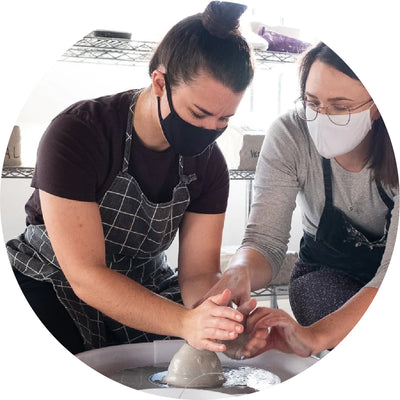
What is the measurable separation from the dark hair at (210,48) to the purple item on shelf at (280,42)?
435 millimetres

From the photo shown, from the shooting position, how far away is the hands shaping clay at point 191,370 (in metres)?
0.84

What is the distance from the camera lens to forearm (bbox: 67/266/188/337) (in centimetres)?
77

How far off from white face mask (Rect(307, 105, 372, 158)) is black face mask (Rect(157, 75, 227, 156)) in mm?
185

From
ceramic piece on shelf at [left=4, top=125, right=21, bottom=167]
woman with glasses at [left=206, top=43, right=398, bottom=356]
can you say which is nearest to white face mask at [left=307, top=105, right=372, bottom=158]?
woman with glasses at [left=206, top=43, right=398, bottom=356]

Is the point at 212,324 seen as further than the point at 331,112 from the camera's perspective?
No

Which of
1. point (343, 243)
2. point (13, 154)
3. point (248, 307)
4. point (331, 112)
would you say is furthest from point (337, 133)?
point (13, 154)

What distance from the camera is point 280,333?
890 mm

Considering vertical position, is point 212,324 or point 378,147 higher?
point 378,147

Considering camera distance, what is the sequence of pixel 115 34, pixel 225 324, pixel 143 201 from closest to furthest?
pixel 225 324 → pixel 143 201 → pixel 115 34

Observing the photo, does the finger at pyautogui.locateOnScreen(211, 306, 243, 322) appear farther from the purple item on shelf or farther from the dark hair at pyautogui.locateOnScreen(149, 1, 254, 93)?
the purple item on shelf

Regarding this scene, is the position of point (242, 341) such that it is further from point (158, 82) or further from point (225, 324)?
point (158, 82)

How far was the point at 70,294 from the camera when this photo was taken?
2.93 feet

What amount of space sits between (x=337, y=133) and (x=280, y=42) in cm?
37

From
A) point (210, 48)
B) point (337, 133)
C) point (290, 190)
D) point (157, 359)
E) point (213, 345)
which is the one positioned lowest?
point (157, 359)
